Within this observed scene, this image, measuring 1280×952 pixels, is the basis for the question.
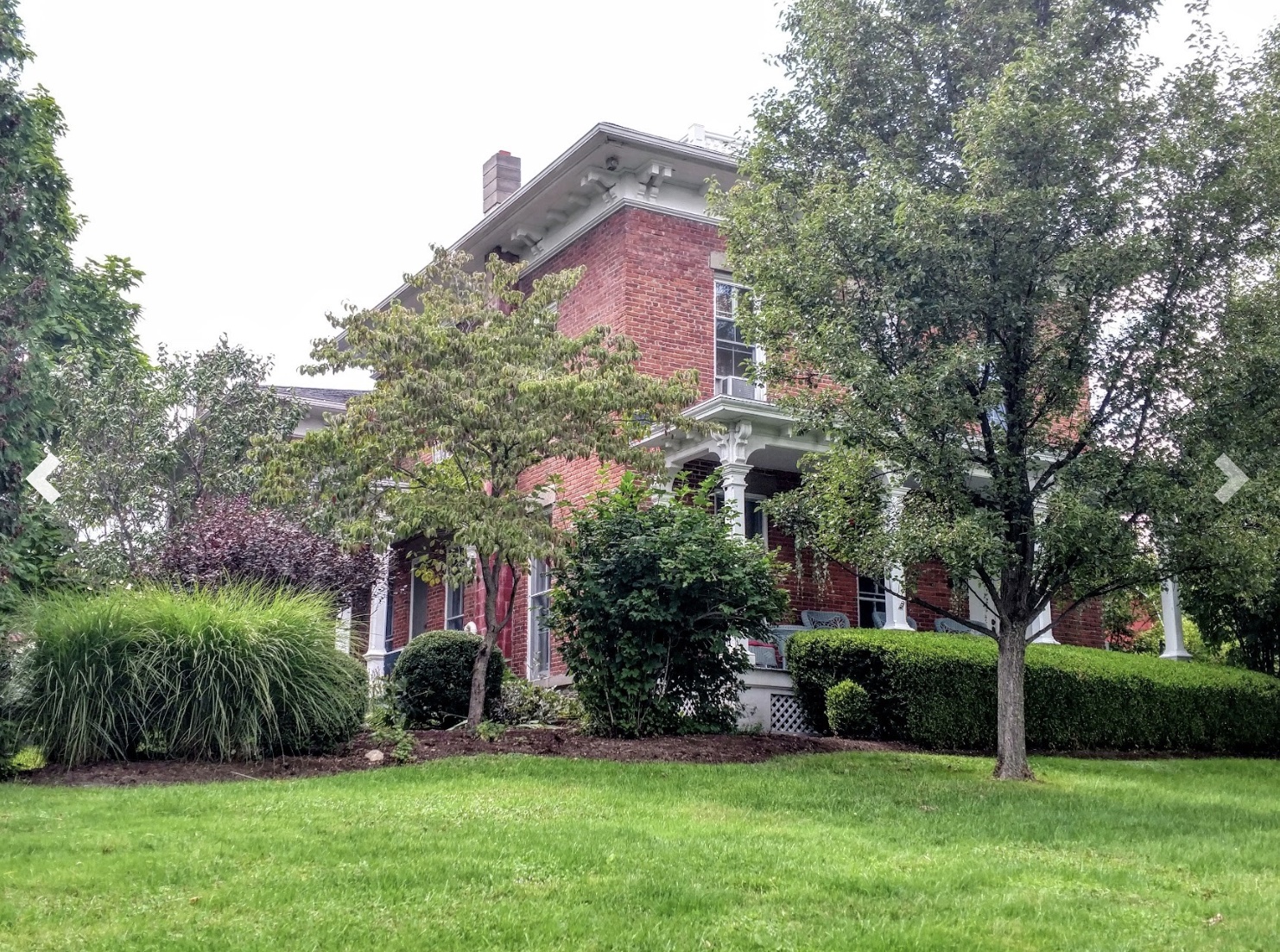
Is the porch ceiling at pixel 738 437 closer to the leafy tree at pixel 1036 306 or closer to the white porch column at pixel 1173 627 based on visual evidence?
the leafy tree at pixel 1036 306

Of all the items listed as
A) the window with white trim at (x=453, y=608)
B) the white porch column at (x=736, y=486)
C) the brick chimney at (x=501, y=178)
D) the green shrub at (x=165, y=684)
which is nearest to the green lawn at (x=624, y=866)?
the green shrub at (x=165, y=684)

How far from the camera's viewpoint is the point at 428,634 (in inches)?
590

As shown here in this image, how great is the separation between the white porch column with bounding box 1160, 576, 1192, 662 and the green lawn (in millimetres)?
7129

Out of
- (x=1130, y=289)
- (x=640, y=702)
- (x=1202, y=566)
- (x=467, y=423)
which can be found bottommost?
(x=640, y=702)

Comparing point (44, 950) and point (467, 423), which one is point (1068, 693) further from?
point (44, 950)

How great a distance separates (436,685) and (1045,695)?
6.82 m

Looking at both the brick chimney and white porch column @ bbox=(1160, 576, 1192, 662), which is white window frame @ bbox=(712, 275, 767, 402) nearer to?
the brick chimney

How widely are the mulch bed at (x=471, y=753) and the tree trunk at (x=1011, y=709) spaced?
6.23 ft

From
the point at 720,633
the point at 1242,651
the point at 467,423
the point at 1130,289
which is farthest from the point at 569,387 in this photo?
the point at 1242,651

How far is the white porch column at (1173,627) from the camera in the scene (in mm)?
17000

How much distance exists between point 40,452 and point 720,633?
8402 millimetres

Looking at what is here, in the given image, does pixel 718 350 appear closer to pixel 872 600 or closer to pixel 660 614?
pixel 872 600

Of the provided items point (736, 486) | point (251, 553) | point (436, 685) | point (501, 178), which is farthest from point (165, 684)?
point (501, 178)

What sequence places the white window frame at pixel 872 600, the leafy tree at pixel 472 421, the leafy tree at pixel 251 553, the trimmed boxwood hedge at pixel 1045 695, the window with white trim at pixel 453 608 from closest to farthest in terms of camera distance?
the leafy tree at pixel 472 421 → the trimmed boxwood hedge at pixel 1045 695 → the leafy tree at pixel 251 553 → the white window frame at pixel 872 600 → the window with white trim at pixel 453 608
